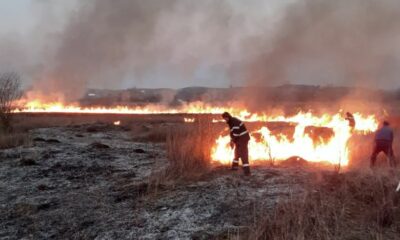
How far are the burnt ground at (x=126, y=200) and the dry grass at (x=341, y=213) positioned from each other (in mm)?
624

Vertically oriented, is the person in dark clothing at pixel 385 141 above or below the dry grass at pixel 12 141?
above

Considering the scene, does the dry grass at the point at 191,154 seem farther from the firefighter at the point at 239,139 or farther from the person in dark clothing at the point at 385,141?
the person in dark clothing at the point at 385,141

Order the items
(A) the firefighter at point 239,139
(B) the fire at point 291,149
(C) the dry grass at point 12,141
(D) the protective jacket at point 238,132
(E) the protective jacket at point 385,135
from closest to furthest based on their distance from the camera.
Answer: (A) the firefighter at point 239,139, (D) the protective jacket at point 238,132, (E) the protective jacket at point 385,135, (B) the fire at point 291,149, (C) the dry grass at point 12,141

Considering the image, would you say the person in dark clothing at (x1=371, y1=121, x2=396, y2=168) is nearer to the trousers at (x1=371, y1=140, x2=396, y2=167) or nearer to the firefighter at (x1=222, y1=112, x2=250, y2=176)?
the trousers at (x1=371, y1=140, x2=396, y2=167)

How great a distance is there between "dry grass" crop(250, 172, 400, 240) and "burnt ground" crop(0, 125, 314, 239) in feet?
2.05

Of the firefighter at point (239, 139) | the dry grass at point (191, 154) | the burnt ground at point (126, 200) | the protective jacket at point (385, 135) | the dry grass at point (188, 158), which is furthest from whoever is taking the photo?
the protective jacket at point (385, 135)

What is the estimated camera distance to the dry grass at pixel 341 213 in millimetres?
9938

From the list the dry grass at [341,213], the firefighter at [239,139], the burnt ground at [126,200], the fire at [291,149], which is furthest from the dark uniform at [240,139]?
the dry grass at [341,213]

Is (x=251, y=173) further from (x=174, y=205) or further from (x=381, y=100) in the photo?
(x=381, y=100)

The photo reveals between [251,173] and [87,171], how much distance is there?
596 cm

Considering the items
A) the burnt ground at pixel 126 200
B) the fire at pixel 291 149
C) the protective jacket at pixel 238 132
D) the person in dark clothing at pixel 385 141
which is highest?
the protective jacket at pixel 238 132

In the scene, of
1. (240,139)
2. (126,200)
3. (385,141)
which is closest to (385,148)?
(385,141)

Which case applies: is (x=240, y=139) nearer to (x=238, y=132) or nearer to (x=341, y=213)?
(x=238, y=132)

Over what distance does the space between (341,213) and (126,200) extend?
18.5 ft
